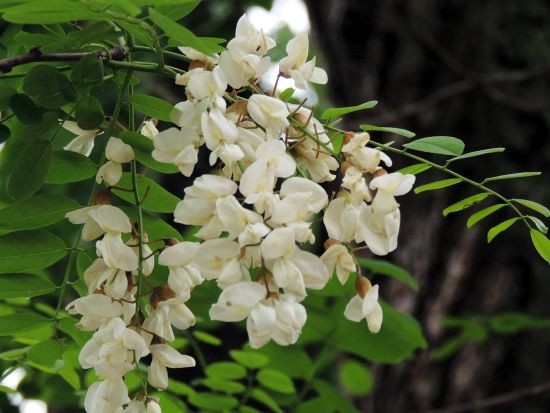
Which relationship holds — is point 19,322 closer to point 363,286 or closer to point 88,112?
point 88,112

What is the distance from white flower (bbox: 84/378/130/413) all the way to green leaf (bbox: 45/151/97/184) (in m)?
0.21

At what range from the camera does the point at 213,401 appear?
1147 mm

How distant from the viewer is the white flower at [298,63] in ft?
2.46

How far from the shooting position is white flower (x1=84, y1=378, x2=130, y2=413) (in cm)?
69

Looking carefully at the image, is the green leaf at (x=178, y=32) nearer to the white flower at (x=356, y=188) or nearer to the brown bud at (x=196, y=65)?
the brown bud at (x=196, y=65)

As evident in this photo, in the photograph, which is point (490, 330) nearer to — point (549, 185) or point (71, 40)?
point (549, 185)

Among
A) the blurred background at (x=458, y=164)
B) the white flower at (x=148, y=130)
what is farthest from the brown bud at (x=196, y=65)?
the blurred background at (x=458, y=164)

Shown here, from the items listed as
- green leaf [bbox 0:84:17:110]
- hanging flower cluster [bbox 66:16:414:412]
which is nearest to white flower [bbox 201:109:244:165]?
hanging flower cluster [bbox 66:16:414:412]

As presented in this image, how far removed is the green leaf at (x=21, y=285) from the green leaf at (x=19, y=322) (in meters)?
0.02

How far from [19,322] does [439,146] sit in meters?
0.42

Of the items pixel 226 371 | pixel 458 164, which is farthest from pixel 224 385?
Result: pixel 458 164

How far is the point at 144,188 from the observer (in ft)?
2.63

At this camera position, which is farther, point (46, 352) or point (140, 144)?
point (46, 352)

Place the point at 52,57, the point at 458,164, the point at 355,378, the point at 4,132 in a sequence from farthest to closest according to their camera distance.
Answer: the point at 458,164, the point at 355,378, the point at 4,132, the point at 52,57
